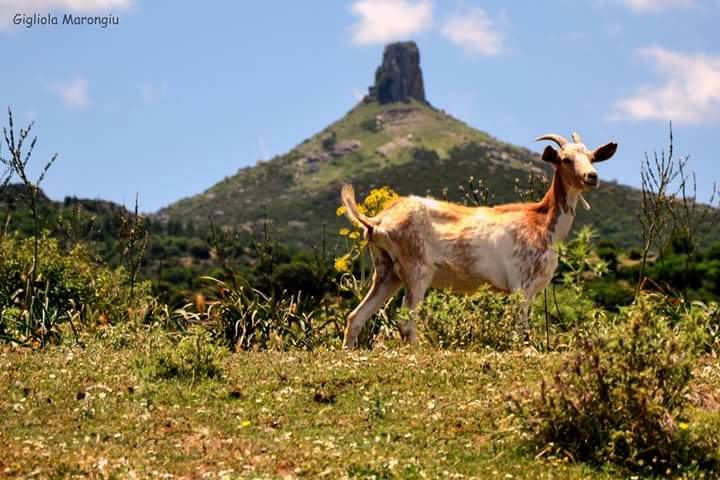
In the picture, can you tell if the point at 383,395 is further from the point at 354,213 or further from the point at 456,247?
the point at 354,213

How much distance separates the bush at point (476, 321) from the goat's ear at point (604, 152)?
2300 mm

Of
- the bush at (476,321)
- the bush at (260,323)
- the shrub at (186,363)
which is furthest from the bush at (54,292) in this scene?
the bush at (476,321)

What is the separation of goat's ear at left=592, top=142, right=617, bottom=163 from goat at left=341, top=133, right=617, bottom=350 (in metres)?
0.25

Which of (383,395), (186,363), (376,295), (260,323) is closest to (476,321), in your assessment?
(376,295)

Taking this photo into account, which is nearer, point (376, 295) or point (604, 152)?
point (376, 295)

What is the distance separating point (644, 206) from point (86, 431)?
8925mm

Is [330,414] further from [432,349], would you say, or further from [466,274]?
[466,274]

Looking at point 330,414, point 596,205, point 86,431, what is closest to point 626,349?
point 330,414

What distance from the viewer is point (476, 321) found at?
41.1 feet

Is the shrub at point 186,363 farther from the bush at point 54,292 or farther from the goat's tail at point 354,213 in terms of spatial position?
the bush at point 54,292

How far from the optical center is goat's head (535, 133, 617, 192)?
13.2m

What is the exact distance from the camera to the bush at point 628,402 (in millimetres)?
8273

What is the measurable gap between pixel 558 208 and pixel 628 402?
214 inches

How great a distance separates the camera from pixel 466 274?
13.2 metres
